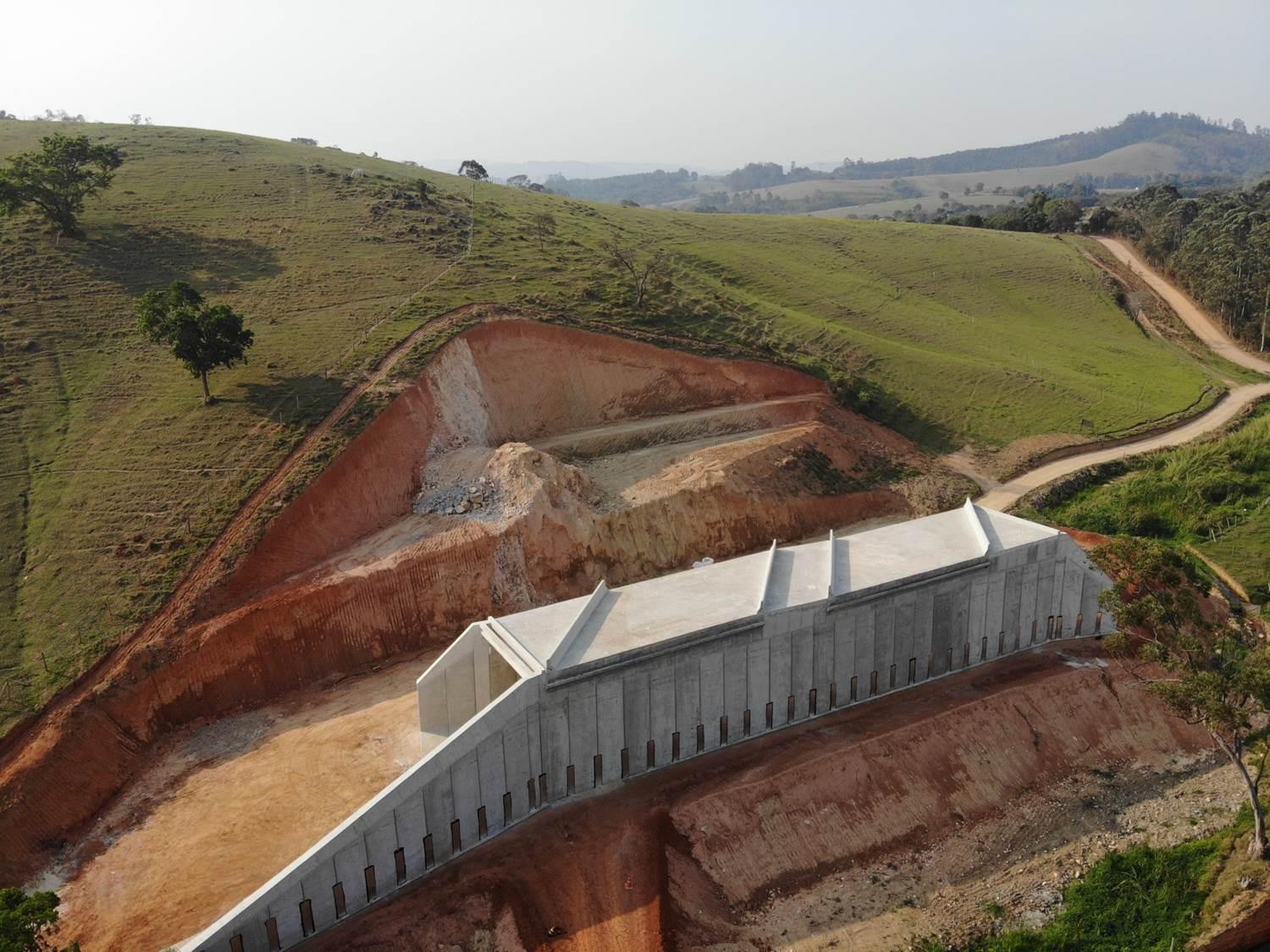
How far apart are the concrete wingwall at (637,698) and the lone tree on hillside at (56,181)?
4225 cm

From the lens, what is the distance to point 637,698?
25.5 meters

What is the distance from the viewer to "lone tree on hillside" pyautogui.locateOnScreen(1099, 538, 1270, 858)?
2331 cm

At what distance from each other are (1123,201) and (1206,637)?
89.4 meters

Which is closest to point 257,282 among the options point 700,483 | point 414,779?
point 700,483

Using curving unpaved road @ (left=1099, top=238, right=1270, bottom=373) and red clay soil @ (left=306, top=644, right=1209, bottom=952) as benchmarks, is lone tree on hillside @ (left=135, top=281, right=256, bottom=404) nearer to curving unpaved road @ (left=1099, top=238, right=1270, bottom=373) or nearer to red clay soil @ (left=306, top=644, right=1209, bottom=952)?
red clay soil @ (left=306, top=644, right=1209, bottom=952)

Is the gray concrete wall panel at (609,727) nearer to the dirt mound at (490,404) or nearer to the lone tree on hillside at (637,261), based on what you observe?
the dirt mound at (490,404)

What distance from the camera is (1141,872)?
24.0 metres

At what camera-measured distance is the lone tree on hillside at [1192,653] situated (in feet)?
76.5

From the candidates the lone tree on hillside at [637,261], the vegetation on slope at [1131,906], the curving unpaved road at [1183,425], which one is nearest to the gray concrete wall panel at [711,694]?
the vegetation on slope at [1131,906]

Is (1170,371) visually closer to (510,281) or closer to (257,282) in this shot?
(510,281)

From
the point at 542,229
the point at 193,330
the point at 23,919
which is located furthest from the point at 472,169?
the point at 23,919

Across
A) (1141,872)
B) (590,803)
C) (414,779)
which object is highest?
(414,779)

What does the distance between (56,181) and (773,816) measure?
175ft

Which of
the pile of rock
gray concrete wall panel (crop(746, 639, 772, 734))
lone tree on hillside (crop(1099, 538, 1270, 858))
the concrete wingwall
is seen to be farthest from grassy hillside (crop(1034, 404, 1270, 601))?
the pile of rock
